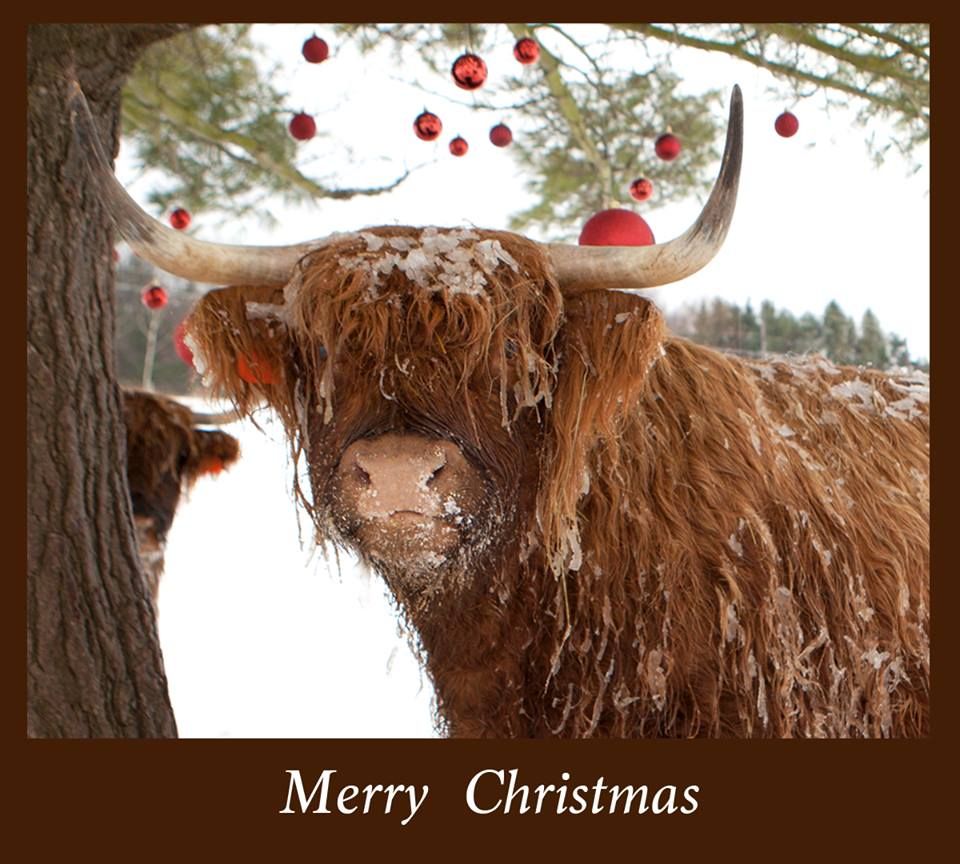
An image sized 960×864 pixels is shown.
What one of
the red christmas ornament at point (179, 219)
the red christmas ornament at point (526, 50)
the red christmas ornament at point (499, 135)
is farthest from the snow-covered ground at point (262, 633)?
the red christmas ornament at point (526, 50)

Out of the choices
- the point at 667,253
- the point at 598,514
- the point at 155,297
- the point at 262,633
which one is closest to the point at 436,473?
the point at 598,514

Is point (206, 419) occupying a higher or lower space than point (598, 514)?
higher

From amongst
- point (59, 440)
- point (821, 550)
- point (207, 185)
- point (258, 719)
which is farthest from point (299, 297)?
point (258, 719)

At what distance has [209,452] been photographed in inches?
145

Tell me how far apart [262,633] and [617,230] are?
11.1 feet

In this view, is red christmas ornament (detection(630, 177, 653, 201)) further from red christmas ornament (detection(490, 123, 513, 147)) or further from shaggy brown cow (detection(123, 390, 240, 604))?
shaggy brown cow (detection(123, 390, 240, 604))

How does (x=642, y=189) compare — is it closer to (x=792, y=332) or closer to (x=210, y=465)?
(x=792, y=332)

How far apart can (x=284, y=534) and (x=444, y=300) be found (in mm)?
3757

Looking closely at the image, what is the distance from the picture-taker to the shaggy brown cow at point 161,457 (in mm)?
3484

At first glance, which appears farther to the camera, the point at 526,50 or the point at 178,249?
the point at 526,50

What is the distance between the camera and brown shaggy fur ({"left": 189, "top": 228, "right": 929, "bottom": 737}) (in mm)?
1924

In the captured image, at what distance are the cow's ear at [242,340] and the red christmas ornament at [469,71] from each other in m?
0.72

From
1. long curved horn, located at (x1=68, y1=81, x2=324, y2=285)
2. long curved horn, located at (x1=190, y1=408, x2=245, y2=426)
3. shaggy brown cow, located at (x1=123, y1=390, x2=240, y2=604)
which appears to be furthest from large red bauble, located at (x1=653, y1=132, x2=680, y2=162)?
long curved horn, located at (x1=190, y1=408, x2=245, y2=426)

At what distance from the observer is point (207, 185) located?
12.5 ft
